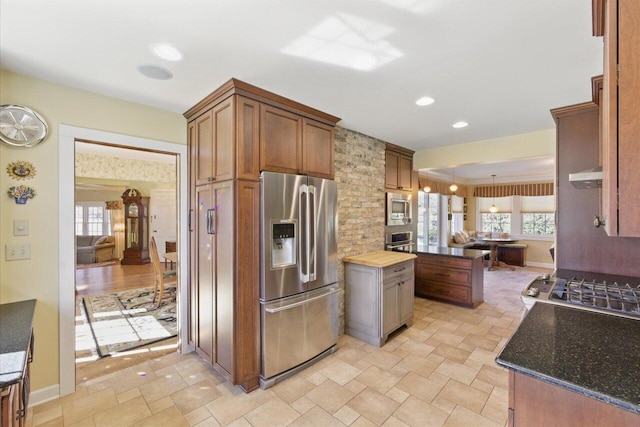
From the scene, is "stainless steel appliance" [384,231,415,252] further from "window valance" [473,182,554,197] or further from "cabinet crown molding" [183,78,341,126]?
"window valance" [473,182,554,197]

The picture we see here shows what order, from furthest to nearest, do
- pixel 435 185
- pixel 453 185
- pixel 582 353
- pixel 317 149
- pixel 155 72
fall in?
pixel 453 185 < pixel 435 185 < pixel 317 149 < pixel 155 72 < pixel 582 353

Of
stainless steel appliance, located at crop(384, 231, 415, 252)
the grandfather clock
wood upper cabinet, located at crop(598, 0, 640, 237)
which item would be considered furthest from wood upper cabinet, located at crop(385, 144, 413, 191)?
the grandfather clock

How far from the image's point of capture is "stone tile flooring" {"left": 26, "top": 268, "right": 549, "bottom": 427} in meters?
2.00

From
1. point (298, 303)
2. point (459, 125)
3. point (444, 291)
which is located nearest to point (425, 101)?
point (459, 125)

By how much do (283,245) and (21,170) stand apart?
2.00 metres

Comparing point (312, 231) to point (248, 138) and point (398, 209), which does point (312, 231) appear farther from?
point (398, 209)

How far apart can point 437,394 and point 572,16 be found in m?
2.62

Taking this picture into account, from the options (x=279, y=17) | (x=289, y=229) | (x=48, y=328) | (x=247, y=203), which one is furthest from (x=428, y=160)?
(x=48, y=328)

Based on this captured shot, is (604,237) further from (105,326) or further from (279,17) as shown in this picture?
(105,326)

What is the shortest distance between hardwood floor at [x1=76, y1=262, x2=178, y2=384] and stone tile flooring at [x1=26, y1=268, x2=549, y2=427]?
5.9 inches

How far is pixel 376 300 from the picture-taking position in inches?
122

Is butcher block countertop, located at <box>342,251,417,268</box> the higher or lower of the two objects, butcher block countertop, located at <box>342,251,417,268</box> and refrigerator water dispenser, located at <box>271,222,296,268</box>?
the lower

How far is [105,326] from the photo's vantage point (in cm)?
359

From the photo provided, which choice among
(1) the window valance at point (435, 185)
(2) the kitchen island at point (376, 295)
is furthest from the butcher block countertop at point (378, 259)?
(1) the window valance at point (435, 185)
